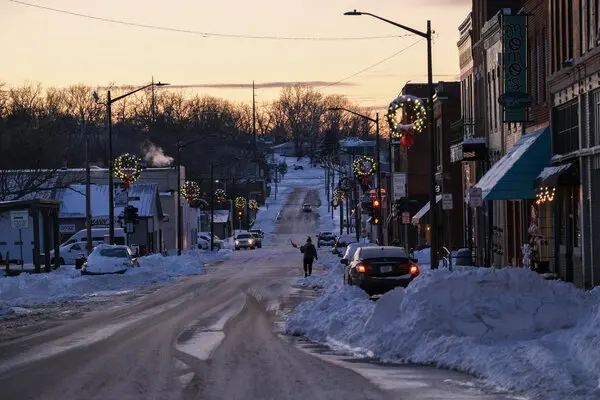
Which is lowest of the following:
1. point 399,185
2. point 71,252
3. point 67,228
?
point 71,252

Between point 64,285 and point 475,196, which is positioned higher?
point 475,196

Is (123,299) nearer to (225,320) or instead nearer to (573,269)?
(225,320)

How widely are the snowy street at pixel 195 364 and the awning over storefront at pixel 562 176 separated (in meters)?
7.88

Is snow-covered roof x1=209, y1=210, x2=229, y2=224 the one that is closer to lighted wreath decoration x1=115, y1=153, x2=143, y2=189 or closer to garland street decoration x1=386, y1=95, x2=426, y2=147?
lighted wreath decoration x1=115, y1=153, x2=143, y2=189

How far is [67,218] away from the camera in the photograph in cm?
8944

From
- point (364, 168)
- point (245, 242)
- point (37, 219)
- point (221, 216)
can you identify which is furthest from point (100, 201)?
point (221, 216)

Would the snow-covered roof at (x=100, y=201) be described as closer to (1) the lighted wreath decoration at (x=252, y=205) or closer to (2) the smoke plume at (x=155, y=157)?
(2) the smoke plume at (x=155, y=157)

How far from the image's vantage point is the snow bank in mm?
14102

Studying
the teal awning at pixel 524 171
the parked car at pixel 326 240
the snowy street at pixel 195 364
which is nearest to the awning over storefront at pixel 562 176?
the teal awning at pixel 524 171

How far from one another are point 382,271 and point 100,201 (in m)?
61.8

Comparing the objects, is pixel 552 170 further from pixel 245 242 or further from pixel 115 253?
pixel 245 242

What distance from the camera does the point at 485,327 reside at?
696 inches

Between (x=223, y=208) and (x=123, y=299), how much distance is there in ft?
416

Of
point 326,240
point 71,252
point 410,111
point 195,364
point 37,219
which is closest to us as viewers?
point 195,364
